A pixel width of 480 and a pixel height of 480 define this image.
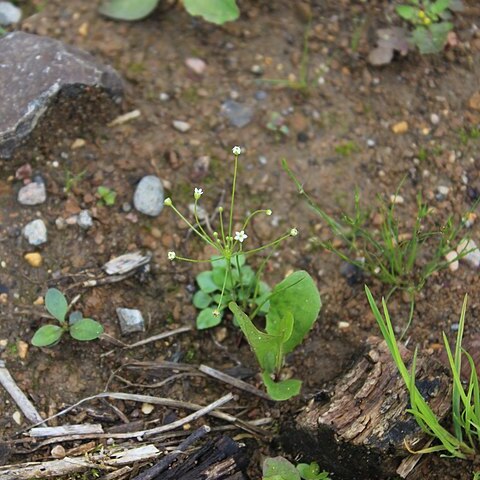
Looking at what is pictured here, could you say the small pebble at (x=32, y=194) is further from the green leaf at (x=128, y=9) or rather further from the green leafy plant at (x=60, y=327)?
the green leaf at (x=128, y=9)

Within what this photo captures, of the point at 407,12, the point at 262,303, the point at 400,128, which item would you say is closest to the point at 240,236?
the point at 262,303

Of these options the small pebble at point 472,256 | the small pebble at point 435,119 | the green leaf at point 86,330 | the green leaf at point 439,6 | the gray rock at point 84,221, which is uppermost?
the green leaf at point 439,6

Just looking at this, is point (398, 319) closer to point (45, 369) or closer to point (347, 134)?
point (347, 134)

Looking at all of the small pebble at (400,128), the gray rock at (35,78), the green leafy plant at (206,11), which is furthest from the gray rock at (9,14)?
the small pebble at (400,128)

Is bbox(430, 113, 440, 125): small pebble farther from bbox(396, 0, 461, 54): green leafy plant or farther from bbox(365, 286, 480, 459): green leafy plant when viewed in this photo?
bbox(365, 286, 480, 459): green leafy plant

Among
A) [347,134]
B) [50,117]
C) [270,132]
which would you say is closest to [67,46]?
[50,117]
